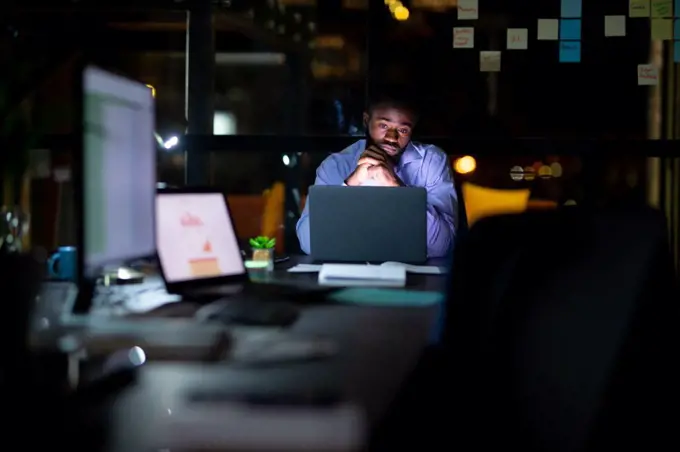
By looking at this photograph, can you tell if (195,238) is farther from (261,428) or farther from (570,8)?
(570,8)

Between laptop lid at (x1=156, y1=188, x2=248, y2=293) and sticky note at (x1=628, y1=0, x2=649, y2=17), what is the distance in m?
2.99

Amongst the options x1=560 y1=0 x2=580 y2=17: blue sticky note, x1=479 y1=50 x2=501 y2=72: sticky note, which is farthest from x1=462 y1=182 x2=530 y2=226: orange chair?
x1=560 y1=0 x2=580 y2=17: blue sticky note

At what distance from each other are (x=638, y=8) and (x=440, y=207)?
1.87 m

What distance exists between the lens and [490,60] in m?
4.47

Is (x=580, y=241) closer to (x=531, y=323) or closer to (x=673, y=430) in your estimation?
(x=531, y=323)

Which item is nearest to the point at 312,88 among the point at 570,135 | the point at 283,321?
the point at 570,135

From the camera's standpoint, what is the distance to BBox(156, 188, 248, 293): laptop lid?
2006 millimetres

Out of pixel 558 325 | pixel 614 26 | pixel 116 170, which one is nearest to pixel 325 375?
pixel 558 325

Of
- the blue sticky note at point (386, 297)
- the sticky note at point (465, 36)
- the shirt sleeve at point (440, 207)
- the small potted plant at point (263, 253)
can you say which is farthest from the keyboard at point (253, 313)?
the sticky note at point (465, 36)

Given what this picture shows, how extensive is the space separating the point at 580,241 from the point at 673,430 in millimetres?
313

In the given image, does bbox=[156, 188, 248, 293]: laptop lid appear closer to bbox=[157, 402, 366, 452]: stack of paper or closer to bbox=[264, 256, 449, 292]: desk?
bbox=[264, 256, 449, 292]: desk

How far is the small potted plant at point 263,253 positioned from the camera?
2.66 metres

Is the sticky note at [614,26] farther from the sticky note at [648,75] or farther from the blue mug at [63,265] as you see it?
the blue mug at [63,265]

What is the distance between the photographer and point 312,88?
15.9 ft
